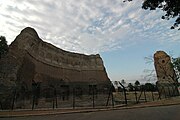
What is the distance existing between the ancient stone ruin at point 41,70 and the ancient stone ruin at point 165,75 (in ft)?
37.2

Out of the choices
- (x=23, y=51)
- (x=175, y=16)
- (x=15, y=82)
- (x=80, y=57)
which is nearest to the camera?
(x=175, y=16)

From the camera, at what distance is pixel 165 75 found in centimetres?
3819

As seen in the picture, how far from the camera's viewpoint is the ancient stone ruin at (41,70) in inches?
968

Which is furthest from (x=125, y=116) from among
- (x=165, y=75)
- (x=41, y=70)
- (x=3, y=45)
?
(x=165, y=75)

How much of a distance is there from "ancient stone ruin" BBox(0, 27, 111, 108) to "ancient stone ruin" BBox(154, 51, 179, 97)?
11329mm

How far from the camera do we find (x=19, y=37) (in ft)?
103

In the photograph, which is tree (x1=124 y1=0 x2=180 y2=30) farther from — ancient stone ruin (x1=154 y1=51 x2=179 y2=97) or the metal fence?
ancient stone ruin (x1=154 y1=51 x2=179 y2=97)

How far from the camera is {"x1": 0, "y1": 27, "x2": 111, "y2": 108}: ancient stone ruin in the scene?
2459 centimetres

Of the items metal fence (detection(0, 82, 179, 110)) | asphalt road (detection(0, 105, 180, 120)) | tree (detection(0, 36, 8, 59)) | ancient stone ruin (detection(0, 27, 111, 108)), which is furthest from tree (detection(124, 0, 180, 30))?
tree (detection(0, 36, 8, 59))

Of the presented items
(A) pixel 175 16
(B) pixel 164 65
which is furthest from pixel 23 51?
(B) pixel 164 65

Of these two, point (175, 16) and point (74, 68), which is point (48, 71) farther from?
point (175, 16)

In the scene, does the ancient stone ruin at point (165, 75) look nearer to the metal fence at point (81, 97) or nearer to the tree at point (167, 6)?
the metal fence at point (81, 97)

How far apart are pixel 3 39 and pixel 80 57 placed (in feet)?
94.2

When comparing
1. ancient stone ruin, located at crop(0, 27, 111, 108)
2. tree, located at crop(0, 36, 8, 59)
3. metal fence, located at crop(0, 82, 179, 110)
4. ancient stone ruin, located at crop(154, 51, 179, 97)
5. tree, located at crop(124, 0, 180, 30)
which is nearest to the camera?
tree, located at crop(124, 0, 180, 30)
